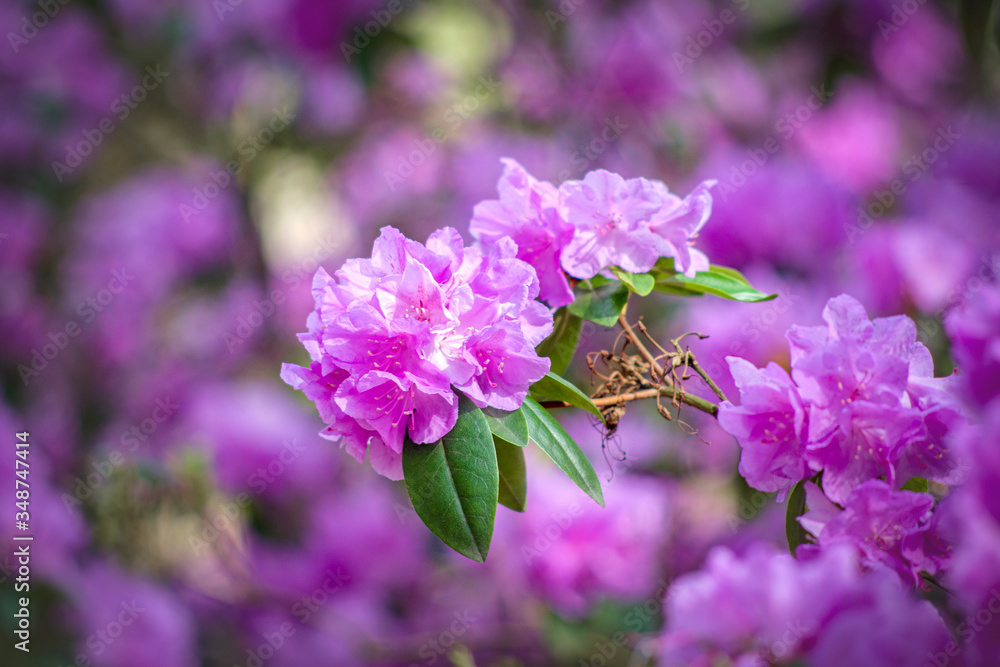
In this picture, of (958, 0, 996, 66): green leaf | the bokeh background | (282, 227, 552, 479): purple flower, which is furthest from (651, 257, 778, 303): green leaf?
(958, 0, 996, 66): green leaf

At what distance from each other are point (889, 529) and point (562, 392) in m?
0.25

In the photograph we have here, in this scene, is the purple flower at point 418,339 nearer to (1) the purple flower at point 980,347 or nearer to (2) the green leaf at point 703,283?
(2) the green leaf at point 703,283

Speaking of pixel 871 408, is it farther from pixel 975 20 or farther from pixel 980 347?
pixel 975 20

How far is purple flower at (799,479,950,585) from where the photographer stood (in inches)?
20.5

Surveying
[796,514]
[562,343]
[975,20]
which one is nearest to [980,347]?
[796,514]

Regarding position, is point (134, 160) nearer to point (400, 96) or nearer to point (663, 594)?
point (400, 96)

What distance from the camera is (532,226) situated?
A: 0.61 metres

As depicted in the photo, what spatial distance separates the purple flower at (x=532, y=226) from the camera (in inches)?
23.7

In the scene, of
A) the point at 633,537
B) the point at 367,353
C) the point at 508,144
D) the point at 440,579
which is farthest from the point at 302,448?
the point at 367,353

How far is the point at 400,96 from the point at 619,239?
1738mm

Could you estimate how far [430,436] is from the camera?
523mm

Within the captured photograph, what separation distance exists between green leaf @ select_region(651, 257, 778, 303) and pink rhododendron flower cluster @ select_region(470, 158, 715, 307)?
0.07 feet

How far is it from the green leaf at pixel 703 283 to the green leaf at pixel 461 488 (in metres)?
0.22

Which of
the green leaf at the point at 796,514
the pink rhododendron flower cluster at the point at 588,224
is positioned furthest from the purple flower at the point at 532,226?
the green leaf at the point at 796,514
